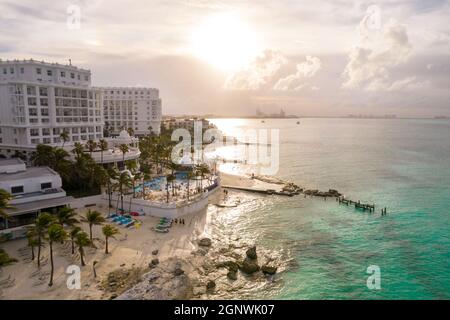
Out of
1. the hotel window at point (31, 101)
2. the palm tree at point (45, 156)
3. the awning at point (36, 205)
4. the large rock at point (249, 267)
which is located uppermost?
the hotel window at point (31, 101)

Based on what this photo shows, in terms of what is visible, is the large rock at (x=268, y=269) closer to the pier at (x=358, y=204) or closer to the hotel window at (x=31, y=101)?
the pier at (x=358, y=204)

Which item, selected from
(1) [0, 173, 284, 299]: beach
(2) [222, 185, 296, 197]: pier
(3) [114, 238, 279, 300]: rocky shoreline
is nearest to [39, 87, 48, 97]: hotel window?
(1) [0, 173, 284, 299]: beach

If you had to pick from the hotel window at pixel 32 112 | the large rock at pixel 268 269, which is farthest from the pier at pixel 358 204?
the hotel window at pixel 32 112

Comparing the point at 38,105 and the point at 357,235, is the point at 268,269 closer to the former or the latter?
the point at 357,235

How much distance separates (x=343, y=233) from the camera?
5222cm

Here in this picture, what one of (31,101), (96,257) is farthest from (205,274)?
(31,101)

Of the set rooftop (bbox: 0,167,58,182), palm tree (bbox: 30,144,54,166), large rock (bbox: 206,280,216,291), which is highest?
palm tree (bbox: 30,144,54,166)

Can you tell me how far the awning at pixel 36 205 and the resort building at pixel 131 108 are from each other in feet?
365

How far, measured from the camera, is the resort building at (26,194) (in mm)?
41250

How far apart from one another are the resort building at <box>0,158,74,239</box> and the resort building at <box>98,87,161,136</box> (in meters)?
104

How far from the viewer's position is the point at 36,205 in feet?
143

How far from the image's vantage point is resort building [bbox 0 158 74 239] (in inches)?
1624

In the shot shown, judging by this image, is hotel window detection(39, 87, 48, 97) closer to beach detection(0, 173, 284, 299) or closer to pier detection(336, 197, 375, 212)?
beach detection(0, 173, 284, 299)
